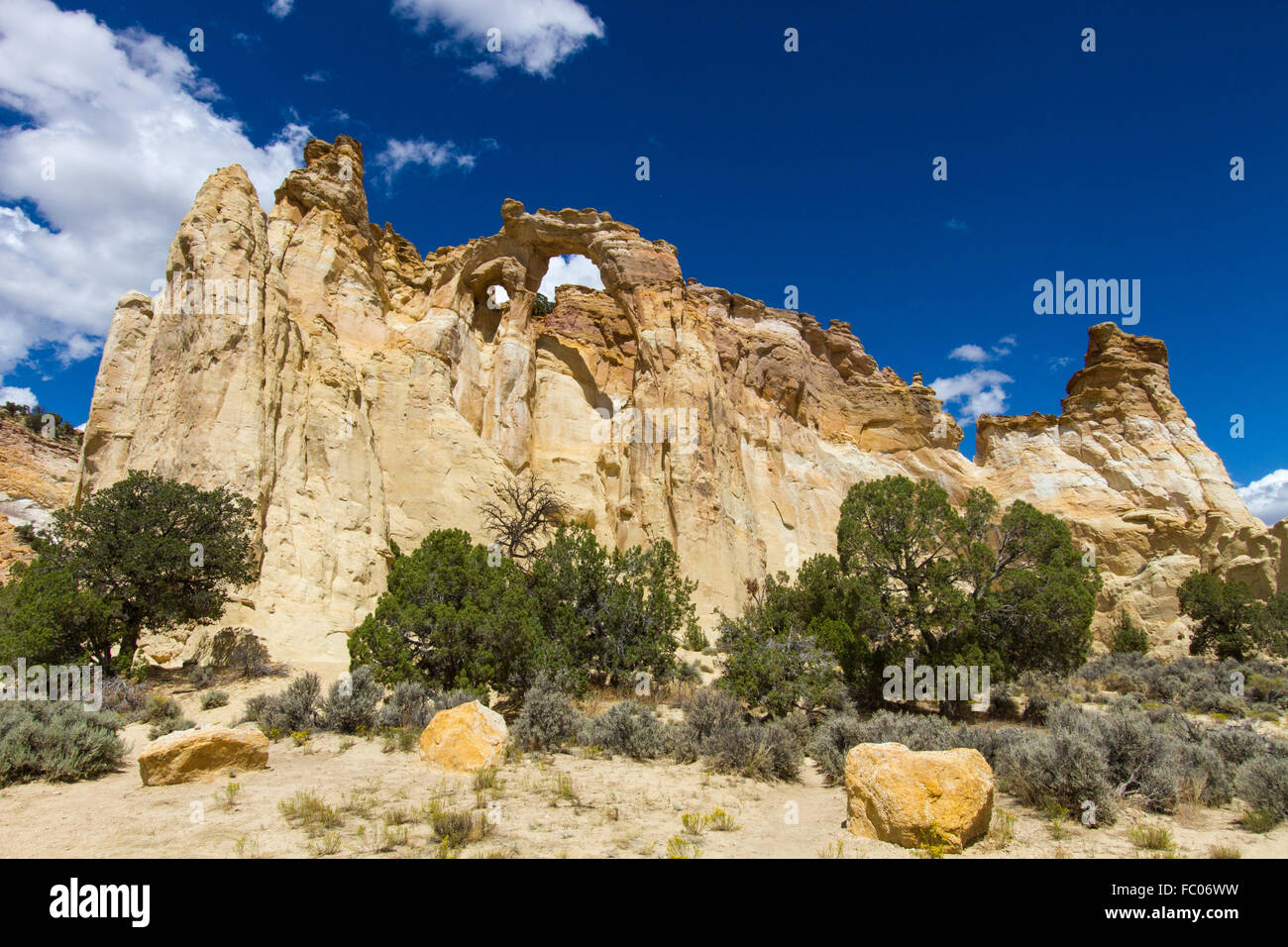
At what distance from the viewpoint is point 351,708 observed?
1023cm

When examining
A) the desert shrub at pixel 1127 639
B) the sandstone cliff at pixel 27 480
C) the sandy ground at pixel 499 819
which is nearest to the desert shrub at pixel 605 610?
the sandy ground at pixel 499 819

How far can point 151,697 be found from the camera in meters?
11.3

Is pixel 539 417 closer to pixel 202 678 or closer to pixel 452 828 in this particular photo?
pixel 202 678

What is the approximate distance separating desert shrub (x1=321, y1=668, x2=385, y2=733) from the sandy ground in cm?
157

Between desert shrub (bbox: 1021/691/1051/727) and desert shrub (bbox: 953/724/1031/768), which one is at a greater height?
desert shrub (bbox: 953/724/1031/768)

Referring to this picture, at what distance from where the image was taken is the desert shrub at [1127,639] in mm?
28469

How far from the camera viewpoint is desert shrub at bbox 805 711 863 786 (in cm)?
938

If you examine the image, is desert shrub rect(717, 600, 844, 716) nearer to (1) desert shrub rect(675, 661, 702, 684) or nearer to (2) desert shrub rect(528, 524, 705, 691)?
(2) desert shrub rect(528, 524, 705, 691)

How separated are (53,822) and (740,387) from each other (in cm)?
3545

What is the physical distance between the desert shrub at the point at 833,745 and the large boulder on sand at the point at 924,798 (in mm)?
3043

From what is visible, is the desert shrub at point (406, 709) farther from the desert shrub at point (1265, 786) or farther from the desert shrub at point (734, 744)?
the desert shrub at point (1265, 786)

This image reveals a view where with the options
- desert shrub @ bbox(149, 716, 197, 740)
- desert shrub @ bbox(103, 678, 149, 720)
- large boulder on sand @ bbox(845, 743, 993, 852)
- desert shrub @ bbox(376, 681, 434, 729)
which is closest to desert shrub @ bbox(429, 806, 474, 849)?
large boulder on sand @ bbox(845, 743, 993, 852)

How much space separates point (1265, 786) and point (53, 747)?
1332 centimetres

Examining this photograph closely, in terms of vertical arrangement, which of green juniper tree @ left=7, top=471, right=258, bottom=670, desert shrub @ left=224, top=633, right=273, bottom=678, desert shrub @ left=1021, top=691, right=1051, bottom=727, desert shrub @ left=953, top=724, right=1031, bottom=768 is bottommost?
desert shrub @ left=1021, top=691, right=1051, bottom=727
